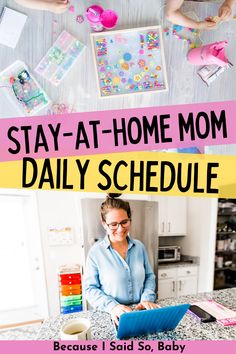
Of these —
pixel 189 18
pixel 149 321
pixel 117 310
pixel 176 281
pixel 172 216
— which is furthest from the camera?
pixel 176 281

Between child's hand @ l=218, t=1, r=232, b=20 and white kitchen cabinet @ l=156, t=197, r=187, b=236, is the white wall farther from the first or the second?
child's hand @ l=218, t=1, r=232, b=20

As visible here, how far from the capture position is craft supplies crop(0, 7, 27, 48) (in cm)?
105

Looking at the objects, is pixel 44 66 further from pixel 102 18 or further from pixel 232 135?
pixel 232 135

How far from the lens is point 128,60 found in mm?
1159

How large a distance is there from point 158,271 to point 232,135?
1.46m

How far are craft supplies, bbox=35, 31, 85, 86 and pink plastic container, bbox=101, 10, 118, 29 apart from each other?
115 millimetres

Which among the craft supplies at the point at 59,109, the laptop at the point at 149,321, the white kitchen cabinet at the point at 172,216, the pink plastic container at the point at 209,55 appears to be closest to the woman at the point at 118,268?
the laptop at the point at 149,321

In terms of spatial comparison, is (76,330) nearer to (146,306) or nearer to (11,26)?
(146,306)

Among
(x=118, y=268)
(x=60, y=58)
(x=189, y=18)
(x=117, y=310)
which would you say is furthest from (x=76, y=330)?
→ (x=189, y=18)

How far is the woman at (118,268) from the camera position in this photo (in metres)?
1.11

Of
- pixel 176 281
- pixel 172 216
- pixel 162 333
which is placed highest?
pixel 162 333

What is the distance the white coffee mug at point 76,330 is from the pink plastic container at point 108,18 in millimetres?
1004

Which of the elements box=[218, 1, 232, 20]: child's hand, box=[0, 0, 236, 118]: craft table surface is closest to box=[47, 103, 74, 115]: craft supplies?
box=[0, 0, 236, 118]: craft table surface

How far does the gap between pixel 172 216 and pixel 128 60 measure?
1.42 meters
